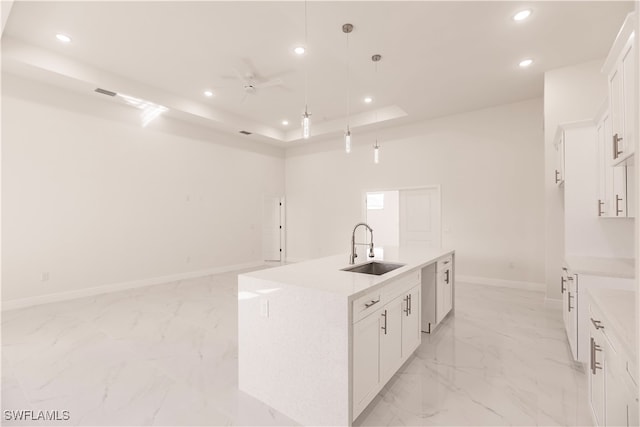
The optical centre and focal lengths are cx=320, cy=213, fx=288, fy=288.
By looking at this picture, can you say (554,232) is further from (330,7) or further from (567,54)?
(330,7)

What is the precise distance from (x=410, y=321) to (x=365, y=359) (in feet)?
2.75

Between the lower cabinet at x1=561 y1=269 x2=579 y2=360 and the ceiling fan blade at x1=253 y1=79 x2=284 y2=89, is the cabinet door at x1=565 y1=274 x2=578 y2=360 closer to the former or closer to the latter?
the lower cabinet at x1=561 y1=269 x2=579 y2=360

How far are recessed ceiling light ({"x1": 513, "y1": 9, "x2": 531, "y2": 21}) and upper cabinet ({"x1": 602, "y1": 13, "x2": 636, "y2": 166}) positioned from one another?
135 cm

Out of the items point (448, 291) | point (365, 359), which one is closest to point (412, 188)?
point (448, 291)

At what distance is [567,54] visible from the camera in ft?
12.3

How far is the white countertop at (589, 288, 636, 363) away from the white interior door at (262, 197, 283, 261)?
23.8 feet

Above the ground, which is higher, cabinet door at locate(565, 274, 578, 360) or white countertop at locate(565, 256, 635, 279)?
white countertop at locate(565, 256, 635, 279)

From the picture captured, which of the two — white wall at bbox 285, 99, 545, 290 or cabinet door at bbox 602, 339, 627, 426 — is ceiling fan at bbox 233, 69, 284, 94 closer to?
Answer: white wall at bbox 285, 99, 545, 290

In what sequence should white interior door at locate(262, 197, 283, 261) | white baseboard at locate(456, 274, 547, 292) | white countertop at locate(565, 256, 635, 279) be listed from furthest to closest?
white interior door at locate(262, 197, 283, 261) → white baseboard at locate(456, 274, 547, 292) → white countertop at locate(565, 256, 635, 279)

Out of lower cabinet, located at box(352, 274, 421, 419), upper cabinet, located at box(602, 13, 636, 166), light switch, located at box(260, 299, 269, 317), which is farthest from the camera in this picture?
light switch, located at box(260, 299, 269, 317)

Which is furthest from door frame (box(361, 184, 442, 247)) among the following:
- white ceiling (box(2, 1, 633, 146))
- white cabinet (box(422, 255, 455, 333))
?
white cabinet (box(422, 255, 455, 333))

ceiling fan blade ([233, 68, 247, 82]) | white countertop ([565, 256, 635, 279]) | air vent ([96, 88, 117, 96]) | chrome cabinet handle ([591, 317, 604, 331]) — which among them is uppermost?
ceiling fan blade ([233, 68, 247, 82])

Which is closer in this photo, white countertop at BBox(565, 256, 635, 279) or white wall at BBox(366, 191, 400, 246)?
white countertop at BBox(565, 256, 635, 279)

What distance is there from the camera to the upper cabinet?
5.42 feet
